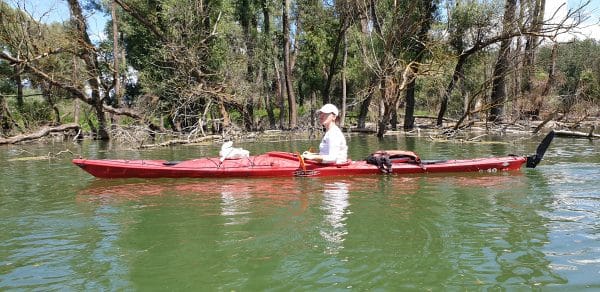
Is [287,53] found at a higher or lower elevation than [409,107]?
higher

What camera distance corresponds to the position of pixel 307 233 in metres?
4.82

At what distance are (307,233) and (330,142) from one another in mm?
3390

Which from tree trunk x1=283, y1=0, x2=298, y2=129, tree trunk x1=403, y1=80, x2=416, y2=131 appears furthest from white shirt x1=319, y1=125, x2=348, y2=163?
tree trunk x1=403, y1=80, x2=416, y2=131

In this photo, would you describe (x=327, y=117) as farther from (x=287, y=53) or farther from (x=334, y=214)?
(x=287, y=53)

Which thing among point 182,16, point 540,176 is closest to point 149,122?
point 182,16

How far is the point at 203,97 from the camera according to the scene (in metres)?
→ 18.2

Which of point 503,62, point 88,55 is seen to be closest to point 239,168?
point 503,62

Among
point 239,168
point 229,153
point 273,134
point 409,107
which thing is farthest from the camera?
point 409,107

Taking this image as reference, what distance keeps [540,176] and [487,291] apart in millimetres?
5629

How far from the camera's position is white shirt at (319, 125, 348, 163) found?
7895mm

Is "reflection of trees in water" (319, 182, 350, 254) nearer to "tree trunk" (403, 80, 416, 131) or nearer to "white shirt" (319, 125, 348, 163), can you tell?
"white shirt" (319, 125, 348, 163)

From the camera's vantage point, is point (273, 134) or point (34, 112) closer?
point (273, 134)

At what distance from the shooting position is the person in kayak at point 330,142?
761 centimetres

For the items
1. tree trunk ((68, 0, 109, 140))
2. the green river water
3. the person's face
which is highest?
tree trunk ((68, 0, 109, 140))
